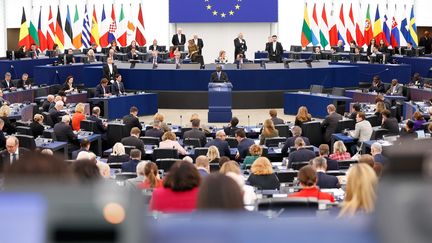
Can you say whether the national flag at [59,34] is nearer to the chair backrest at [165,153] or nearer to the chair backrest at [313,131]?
the chair backrest at [313,131]

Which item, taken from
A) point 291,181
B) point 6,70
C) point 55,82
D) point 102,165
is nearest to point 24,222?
point 102,165

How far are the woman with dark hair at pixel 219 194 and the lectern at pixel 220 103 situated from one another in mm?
19775

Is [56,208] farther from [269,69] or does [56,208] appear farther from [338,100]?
[269,69]

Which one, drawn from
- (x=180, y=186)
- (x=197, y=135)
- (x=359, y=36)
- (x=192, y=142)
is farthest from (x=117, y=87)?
(x=180, y=186)

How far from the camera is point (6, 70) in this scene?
27.3 m

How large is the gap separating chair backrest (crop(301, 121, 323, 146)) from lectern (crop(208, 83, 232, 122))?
535cm

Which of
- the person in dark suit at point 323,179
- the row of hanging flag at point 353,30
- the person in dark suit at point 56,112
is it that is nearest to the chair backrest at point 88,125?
the person in dark suit at point 56,112

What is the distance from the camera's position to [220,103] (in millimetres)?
22188

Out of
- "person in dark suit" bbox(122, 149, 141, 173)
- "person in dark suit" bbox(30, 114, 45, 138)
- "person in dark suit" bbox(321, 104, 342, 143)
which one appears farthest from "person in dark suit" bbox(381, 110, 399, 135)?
"person in dark suit" bbox(30, 114, 45, 138)

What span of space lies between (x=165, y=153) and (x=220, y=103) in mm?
8979

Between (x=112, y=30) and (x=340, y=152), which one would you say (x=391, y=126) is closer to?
(x=340, y=152)

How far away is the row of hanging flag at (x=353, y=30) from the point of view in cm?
3141

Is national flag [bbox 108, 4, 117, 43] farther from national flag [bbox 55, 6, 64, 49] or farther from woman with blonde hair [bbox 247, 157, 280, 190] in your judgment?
woman with blonde hair [bbox 247, 157, 280, 190]

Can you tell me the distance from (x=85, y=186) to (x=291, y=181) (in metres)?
Result: 9.36
